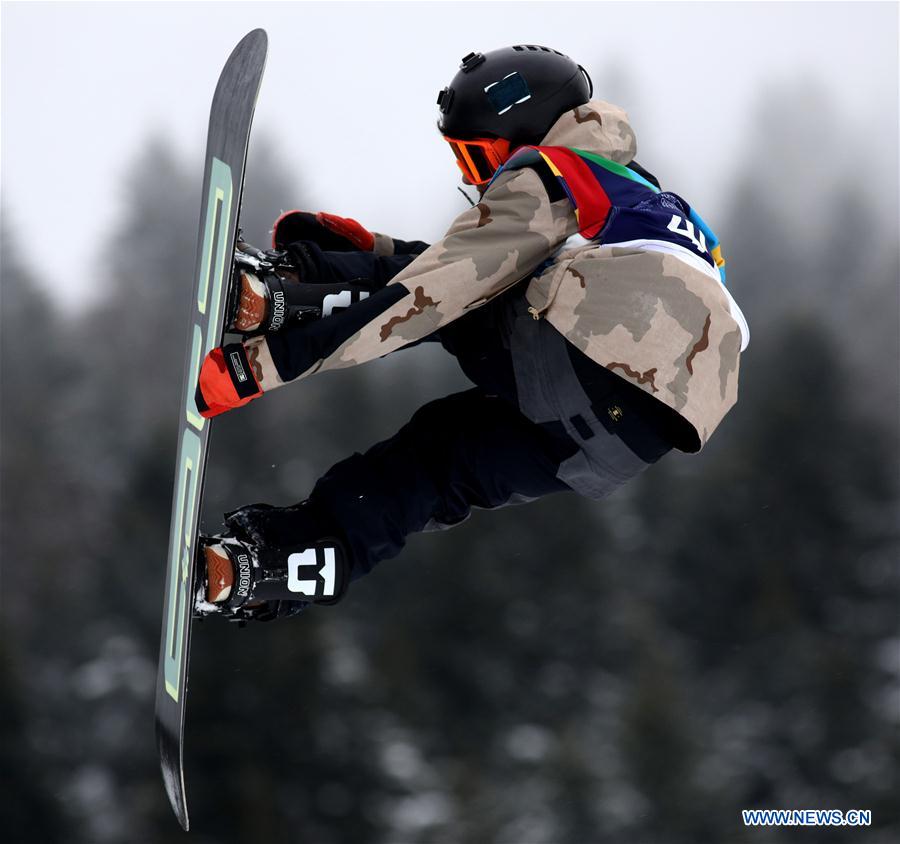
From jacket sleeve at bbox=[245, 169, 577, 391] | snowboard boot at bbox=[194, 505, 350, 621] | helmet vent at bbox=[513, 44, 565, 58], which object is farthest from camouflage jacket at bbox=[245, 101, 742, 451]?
snowboard boot at bbox=[194, 505, 350, 621]

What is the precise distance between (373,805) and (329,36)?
1616 inches

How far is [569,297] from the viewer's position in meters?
2.85

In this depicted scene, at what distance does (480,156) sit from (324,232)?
44cm

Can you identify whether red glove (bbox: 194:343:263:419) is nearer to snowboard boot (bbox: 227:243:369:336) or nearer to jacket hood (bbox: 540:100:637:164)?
snowboard boot (bbox: 227:243:369:336)

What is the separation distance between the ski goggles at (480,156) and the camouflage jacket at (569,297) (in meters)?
0.15

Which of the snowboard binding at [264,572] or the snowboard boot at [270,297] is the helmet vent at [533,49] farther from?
the snowboard binding at [264,572]

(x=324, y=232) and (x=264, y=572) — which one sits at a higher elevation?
(x=324, y=232)

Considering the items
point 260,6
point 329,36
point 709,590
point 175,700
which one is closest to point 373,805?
point 709,590

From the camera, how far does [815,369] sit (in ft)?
64.8

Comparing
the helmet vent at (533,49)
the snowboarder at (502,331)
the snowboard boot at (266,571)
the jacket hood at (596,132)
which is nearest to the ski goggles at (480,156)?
the snowboarder at (502,331)

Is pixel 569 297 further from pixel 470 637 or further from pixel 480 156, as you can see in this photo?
pixel 470 637

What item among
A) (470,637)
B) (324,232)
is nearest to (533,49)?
(324,232)

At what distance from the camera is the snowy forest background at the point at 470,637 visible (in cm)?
1269

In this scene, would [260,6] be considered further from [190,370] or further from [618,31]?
[190,370]
